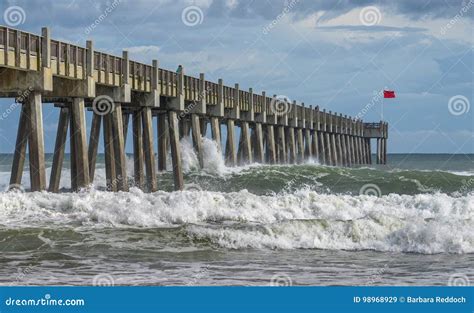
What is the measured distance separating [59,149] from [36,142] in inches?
266

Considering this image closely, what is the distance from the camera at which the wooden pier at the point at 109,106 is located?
22.9 meters

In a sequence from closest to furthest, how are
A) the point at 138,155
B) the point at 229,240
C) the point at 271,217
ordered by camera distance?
the point at 229,240 → the point at 271,217 → the point at 138,155

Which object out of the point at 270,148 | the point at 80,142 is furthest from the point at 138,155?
the point at 270,148

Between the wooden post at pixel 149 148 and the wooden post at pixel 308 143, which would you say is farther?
the wooden post at pixel 308 143

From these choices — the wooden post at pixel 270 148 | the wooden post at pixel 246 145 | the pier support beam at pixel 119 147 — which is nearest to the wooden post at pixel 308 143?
the wooden post at pixel 270 148

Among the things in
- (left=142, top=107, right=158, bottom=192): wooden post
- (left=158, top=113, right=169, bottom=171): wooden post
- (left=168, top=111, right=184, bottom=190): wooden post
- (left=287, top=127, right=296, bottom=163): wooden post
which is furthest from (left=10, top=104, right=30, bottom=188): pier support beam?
(left=287, top=127, right=296, bottom=163): wooden post

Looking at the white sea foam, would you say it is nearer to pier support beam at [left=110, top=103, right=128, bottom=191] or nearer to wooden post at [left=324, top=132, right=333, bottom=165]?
pier support beam at [left=110, top=103, right=128, bottom=191]

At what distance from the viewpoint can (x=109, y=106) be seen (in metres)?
28.7

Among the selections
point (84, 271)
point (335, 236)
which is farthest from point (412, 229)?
point (84, 271)

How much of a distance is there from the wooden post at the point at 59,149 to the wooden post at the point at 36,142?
5371 millimetres

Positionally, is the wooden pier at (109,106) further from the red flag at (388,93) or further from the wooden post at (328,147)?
the wooden post at (328,147)

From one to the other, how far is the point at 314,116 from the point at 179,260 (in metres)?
51.0

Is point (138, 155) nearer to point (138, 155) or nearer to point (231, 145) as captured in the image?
point (138, 155)
